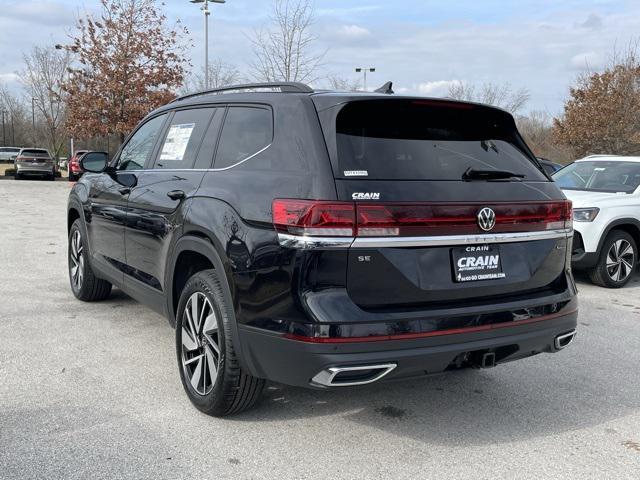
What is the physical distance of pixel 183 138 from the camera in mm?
4285

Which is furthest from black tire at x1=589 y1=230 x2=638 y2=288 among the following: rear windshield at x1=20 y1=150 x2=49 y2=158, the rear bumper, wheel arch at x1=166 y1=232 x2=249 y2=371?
rear windshield at x1=20 y1=150 x2=49 y2=158

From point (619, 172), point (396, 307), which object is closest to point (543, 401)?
point (396, 307)

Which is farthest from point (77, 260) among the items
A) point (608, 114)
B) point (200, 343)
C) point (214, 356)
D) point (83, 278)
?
point (608, 114)

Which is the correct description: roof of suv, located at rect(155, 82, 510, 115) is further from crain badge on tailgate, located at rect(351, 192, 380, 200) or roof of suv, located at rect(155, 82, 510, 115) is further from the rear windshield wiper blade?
crain badge on tailgate, located at rect(351, 192, 380, 200)

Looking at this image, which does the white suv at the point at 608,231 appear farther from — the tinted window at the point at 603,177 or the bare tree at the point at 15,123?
the bare tree at the point at 15,123

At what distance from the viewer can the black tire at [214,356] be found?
10.7ft

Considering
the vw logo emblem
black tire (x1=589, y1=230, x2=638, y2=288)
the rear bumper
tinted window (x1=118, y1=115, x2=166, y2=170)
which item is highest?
tinted window (x1=118, y1=115, x2=166, y2=170)

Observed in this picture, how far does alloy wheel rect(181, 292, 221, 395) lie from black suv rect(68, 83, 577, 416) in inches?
0.5

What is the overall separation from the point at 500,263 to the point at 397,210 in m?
0.72

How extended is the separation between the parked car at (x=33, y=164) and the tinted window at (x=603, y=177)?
30075mm

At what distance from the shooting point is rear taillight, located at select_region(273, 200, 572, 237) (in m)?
2.77

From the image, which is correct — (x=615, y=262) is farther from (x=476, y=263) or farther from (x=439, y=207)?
(x=439, y=207)

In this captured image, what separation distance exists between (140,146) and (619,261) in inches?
233

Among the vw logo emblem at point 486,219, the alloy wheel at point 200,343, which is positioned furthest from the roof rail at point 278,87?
the alloy wheel at point 200,343
